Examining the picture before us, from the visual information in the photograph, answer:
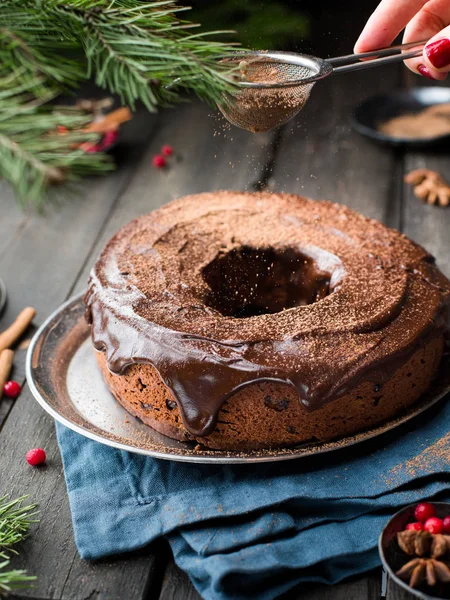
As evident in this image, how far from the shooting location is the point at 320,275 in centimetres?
222

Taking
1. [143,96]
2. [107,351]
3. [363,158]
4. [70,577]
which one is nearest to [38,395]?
[107,351]

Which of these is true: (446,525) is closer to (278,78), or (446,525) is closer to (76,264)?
(278,78)

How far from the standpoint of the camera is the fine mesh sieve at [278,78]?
201cm

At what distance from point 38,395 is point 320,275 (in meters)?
0.87

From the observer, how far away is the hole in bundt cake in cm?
225

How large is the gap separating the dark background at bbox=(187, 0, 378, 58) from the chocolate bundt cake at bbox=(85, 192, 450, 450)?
0.60 m

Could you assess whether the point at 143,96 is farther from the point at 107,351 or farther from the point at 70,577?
the point at 70,577

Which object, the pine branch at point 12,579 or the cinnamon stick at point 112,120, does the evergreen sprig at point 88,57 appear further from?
the cinnamon stick at point 112,120

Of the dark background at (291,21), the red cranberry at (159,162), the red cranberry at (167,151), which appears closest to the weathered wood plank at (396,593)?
the dark background at (291,21)

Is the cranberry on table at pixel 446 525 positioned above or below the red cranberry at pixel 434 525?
below

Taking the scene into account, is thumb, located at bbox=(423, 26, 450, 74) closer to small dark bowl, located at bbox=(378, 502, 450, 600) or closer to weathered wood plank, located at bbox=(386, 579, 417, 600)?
small dark bowl, located at bbox=(378, 502, 450, 600)

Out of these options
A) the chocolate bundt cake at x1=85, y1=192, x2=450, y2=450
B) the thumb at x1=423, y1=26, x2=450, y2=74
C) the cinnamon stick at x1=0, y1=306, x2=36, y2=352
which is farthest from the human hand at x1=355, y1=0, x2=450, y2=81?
the cinnamon stick at x1=0, y1=306, x2=36, y2=352

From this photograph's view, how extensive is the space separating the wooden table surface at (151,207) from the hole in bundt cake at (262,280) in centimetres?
45

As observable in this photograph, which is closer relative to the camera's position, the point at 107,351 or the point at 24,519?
the point at 24,519
